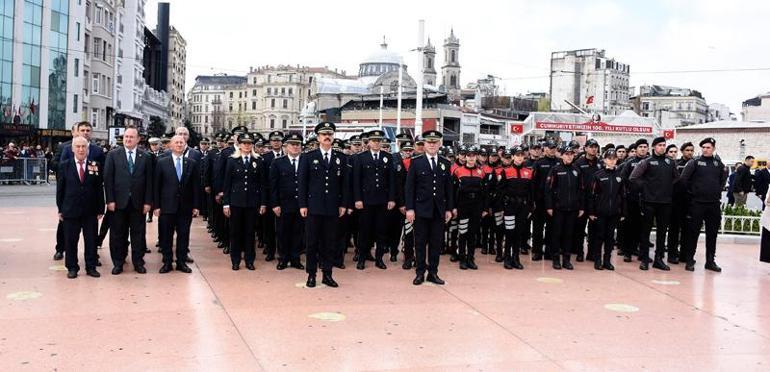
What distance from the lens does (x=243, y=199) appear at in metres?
9.40

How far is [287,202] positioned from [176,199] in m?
1.45

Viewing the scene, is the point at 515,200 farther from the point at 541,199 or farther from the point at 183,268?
the point at 183,268

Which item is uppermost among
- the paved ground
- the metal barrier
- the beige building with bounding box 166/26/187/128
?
the beige building with bounding box 166/26/187/128

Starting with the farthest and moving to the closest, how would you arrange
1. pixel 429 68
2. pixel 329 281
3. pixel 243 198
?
pixel 429 68 → pixel 243 198 → pixel 329 281

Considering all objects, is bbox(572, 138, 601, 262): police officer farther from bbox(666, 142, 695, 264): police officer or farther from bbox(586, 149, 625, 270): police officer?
bbox(666, 142, 695, 264): police officer

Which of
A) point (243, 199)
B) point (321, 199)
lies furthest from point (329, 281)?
point (243, 199)

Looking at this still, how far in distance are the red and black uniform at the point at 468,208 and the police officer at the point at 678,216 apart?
3185 millimetres

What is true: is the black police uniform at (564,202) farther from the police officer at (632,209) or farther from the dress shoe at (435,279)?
the dress shoe at (435,279)

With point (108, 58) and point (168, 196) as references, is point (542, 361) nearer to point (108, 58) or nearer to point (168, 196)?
point (168, 196)

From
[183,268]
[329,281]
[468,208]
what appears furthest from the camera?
[468,208]

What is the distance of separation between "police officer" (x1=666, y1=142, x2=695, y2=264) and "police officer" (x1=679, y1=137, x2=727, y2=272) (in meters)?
0.24

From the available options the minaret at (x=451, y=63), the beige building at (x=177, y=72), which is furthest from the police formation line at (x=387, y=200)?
the minaret at (x=451, y=63)

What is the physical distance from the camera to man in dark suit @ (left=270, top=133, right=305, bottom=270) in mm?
9453

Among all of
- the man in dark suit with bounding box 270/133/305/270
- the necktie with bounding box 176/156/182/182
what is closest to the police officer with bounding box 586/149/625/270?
the man in dark suit with bounding box 270/133/305/270
